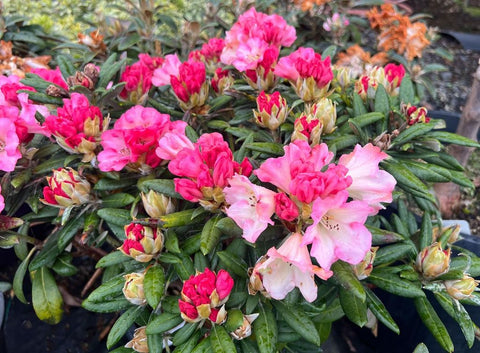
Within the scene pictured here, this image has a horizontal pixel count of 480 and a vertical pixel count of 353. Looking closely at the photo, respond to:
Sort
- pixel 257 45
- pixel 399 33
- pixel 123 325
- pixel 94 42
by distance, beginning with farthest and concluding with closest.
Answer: pixel 399 33 < pixel 94 42 < pixel 257 45 < pixel 123 325

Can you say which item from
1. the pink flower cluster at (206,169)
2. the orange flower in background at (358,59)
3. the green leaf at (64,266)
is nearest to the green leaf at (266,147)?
the pink flower cluster at (206,169)

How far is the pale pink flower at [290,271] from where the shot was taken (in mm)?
746

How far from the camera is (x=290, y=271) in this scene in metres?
0.81

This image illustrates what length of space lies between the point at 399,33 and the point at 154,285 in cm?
169

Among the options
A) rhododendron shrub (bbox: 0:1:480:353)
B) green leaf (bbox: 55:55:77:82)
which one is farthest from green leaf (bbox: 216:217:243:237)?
green leaf (bbox: 55:55:77:82)

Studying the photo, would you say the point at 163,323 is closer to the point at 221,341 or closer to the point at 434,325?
the point at 221,341

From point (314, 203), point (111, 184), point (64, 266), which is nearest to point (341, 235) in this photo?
point (314, 203)

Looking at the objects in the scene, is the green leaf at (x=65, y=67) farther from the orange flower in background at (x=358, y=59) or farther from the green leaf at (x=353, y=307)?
the orange flower in background at (x=358, y=59)

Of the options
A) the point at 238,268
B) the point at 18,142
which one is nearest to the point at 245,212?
the point at 238,268

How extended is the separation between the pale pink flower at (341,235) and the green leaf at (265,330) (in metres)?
0.22

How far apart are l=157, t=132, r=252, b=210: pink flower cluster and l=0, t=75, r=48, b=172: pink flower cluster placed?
15.4 inches

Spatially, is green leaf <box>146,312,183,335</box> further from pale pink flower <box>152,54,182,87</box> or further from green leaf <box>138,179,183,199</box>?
pale pink flower <box>152,54,182,87</box>

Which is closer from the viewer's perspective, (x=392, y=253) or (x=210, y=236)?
(x=210, y=236)

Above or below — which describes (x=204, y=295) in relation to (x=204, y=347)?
above
